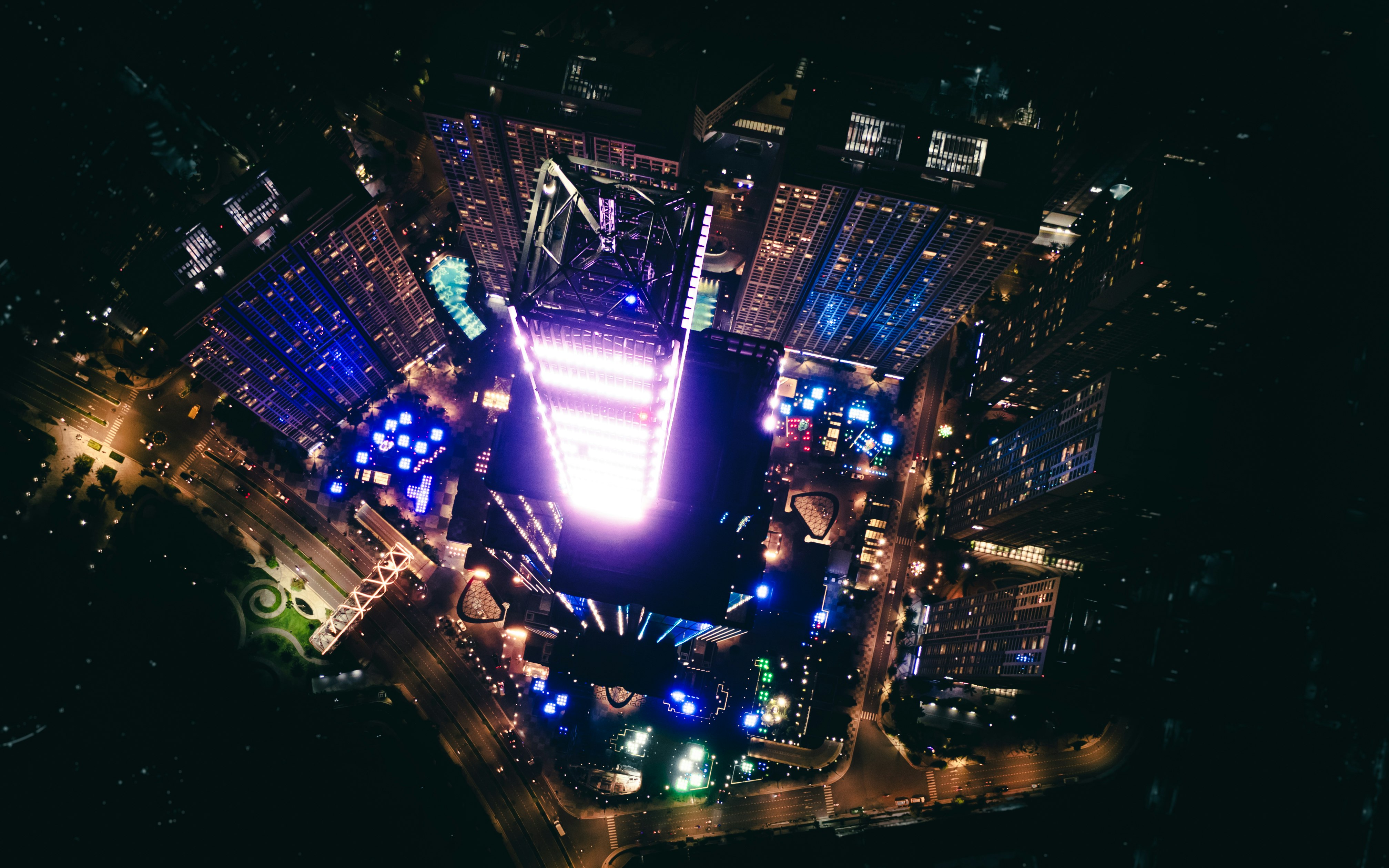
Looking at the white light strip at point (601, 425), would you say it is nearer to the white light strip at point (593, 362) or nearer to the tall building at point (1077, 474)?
the white light strip at point (593, 362)

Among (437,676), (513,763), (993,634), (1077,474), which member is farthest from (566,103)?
(513,763)

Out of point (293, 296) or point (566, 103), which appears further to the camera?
point (293, 296)

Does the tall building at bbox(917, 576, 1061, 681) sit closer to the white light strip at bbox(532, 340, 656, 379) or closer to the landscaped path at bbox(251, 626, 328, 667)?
the white light strip at bbox(532, 340, 656, 379)

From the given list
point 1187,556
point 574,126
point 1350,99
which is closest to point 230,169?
point 574,126

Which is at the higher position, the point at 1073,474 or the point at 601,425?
the point at 1073,474

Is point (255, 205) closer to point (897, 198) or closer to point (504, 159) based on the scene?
point (504, 159)

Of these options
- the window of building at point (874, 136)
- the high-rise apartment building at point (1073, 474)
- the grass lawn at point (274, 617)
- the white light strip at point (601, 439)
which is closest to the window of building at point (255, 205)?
the grass lawn at point (274, 617)

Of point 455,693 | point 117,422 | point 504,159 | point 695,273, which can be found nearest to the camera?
point 695,273
